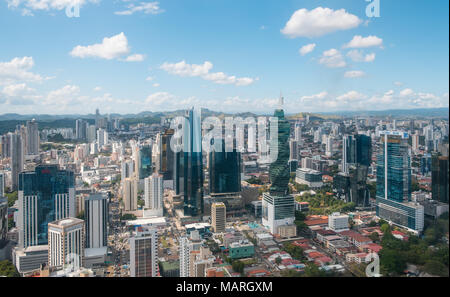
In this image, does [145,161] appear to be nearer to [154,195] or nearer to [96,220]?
[154,195]

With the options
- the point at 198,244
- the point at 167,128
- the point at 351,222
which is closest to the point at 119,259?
the point at 198,244

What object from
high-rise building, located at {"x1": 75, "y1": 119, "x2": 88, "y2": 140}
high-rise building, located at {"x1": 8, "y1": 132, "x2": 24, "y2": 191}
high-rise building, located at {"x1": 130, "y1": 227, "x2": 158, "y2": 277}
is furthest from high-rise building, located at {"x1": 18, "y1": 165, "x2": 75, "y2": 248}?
high-rise building, located at {"x1": 130, "y1": 227, "x2": 158, "y2": 277}

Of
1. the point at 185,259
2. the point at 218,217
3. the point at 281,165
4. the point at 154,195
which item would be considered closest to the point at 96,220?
the point at 154,195

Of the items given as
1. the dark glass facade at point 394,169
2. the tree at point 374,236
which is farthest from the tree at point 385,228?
the dark glass facade at point 394,169

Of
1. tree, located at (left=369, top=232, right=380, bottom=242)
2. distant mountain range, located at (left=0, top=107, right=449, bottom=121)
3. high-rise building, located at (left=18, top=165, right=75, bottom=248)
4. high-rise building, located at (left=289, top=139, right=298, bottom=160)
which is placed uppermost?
distant mountain range, located at (left=0, top=107, right=449, bottom=121)

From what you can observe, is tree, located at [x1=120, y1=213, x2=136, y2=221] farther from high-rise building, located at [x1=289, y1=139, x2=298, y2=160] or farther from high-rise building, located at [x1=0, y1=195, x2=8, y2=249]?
high-rise building, located at [x1=289, y1=139, x2=298, y2=160]

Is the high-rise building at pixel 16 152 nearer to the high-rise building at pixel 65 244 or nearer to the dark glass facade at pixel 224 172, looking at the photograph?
the high-rise building at pixel 65 244
